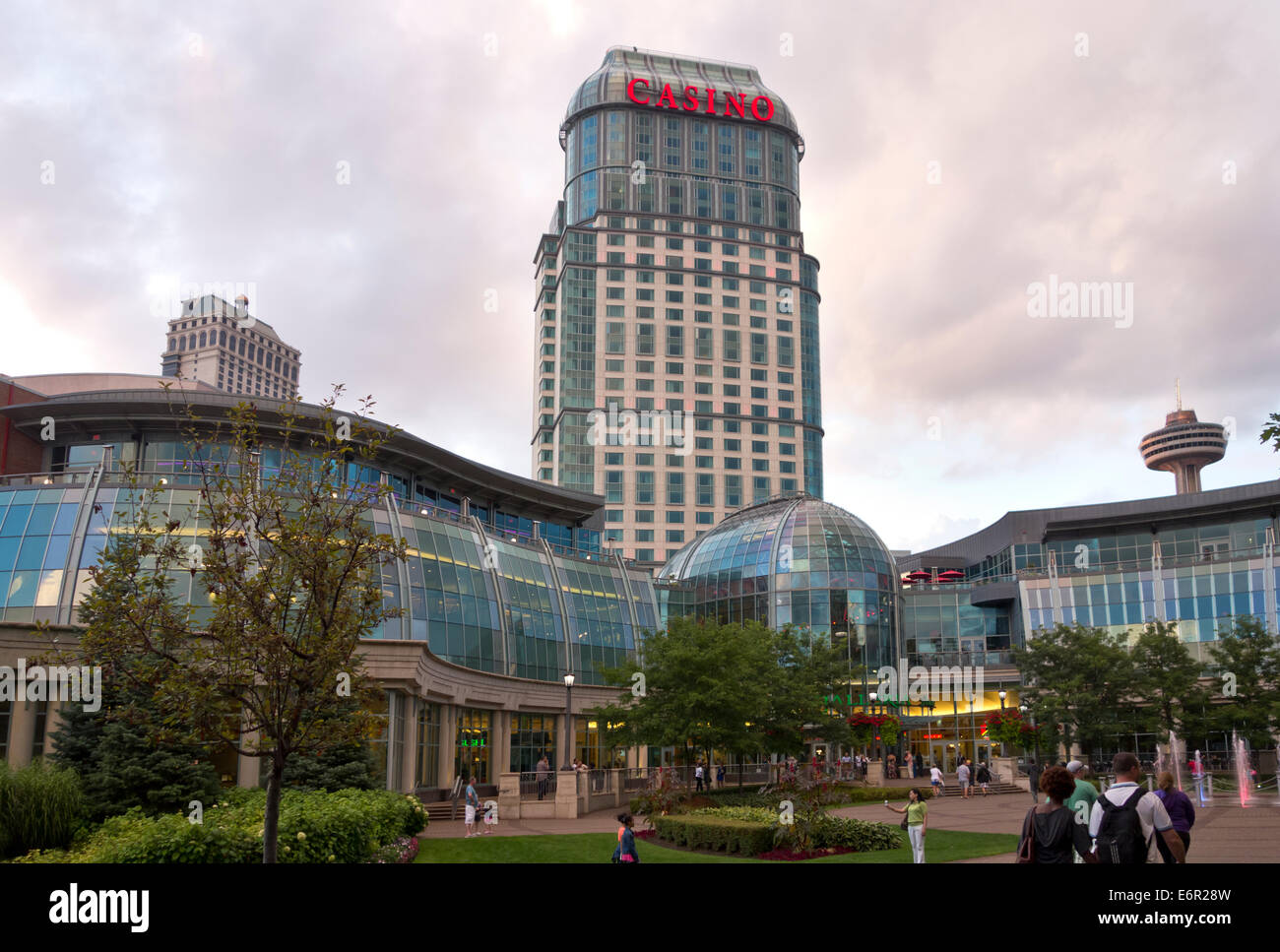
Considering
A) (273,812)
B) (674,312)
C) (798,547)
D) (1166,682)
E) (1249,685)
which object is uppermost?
(674,312)

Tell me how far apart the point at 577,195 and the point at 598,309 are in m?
17.9

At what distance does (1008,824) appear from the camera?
101 ft

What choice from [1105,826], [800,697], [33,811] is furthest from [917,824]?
[800,697]

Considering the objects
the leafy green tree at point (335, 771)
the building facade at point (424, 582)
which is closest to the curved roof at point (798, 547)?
the building facade at point (424, 582)

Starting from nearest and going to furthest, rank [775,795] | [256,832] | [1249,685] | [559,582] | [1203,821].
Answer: [256,832], [1203,821], [775,795], [1249,685], [559,582]

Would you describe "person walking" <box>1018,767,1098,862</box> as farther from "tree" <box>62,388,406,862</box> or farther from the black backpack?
"tree" <box>62,388,406,862</box>

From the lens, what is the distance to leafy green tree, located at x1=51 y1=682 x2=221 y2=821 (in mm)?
25094

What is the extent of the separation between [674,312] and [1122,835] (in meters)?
127

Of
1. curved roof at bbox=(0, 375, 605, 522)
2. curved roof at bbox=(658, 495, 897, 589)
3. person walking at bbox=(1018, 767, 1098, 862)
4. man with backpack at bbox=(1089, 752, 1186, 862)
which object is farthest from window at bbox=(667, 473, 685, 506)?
person walking at bbox=(1018, 767, 1098, 862)

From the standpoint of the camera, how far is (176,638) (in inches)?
598

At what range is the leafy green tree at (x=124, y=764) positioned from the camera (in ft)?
82.3

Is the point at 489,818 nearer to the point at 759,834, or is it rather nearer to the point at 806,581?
the point at 759,834

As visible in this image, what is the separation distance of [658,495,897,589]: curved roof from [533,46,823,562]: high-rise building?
51477 millimetres

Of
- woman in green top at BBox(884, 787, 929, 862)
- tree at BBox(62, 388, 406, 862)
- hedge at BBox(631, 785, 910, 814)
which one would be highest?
tree at BBox(62, 388, 406, 862)
